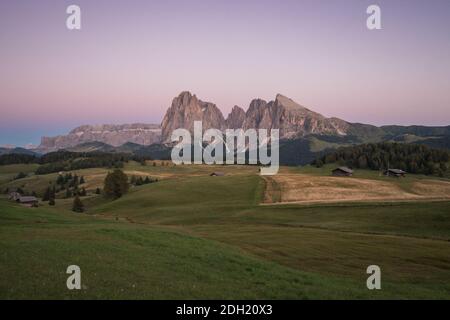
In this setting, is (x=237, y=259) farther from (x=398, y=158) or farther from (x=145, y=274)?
(x=398, y=158)

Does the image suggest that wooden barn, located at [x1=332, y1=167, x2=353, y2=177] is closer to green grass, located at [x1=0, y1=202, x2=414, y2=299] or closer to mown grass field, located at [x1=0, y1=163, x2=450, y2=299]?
mown grass field, located at [x1=0, y1=163, x2=450, y2=299]

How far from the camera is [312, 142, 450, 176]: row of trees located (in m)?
164

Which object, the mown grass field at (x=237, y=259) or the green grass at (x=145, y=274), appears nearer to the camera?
the green grass at (x=145, y=274)

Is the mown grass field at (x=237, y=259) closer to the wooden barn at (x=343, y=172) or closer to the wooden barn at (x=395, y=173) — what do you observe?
the wooden barn at (x=343, y=172)

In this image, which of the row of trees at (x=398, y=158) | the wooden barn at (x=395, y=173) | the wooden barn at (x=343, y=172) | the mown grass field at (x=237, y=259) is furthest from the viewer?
the row of trees at (x=398, y=158)

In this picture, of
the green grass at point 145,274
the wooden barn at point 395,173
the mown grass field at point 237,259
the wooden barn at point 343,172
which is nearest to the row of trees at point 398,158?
the wooden barn at point 395,173

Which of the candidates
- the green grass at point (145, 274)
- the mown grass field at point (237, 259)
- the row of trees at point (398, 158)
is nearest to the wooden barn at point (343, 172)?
the row of trees at point (398, 158)

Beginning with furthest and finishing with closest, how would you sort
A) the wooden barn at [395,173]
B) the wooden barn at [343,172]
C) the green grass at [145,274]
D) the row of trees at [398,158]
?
the row of trees at [398,158]
the wooden barn at [395,173]
the wooden barn at [343,172]
the green grass at [145,274]

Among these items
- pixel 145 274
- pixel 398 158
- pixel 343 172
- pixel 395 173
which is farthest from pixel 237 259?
pixel 398 158

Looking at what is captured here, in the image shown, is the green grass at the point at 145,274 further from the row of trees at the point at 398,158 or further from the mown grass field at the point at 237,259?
the row of trees at the point at 398,158

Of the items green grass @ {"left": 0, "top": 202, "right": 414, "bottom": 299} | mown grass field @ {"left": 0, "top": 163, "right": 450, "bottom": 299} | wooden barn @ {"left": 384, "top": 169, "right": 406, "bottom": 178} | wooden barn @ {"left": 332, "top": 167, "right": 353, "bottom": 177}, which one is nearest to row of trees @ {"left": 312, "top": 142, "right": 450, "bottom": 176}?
wooden barn @ {"left": 384, "top": 169, "right": 406, "bottom": 178}

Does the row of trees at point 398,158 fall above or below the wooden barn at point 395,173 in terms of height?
above

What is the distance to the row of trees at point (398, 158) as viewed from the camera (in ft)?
539
